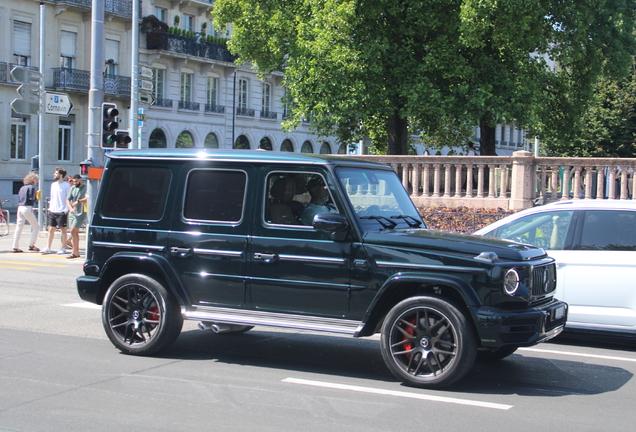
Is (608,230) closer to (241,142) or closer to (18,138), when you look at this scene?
(18,138)

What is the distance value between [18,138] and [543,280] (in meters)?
37.2

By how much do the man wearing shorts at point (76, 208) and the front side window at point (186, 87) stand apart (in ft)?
99.7

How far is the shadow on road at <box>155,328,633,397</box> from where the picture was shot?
641 cm

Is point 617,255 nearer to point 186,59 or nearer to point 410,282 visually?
point 410,282

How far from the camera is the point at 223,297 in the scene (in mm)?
6801

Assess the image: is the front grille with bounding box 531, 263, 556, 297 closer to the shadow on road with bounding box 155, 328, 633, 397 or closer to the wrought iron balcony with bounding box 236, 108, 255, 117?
the shadow on road with bounding box 155, 328, 633, 397

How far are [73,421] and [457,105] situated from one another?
64.7 ft

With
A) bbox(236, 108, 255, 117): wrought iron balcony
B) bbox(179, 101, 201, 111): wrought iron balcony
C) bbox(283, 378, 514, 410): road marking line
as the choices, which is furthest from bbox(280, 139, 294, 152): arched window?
bbox(283, 378, 514, 410): road marking line

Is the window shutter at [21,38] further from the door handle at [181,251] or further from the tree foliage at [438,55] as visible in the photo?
the door handle at [181,251]

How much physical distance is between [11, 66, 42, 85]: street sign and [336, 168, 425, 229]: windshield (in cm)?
1608

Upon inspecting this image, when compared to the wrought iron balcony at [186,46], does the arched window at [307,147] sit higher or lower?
lower

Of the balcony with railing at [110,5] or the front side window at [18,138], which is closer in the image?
the front side window at [18,138]

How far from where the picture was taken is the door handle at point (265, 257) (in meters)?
6.58

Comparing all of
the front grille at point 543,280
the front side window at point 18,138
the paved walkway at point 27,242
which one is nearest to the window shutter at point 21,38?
the front side window at point 18,138
